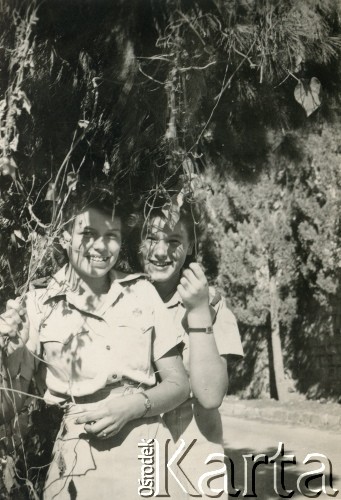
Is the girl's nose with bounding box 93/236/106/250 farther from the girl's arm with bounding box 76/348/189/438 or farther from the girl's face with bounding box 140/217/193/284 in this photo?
the girl's arm with bounding box 76/348/189/438

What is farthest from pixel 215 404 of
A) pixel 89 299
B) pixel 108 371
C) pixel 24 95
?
pixel 24 95

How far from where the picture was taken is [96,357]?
2.06 meters

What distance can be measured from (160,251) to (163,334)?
38cm

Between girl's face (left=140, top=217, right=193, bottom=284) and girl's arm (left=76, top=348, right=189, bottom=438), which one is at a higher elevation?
girl's face (left=140, top=217, right=193, bottom=284)

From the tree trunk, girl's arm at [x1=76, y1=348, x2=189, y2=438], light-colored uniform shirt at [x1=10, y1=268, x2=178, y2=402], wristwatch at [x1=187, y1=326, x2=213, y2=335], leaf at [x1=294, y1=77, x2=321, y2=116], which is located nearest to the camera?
girl's arm at [x1=76, y1=348, x2=189, y2=438]

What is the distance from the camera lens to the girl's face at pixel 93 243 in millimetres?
2104

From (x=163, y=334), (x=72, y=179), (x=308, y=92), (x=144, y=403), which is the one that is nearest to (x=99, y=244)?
(x=72, y=179)

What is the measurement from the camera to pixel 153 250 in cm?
235

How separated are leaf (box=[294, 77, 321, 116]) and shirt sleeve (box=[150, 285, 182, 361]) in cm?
88

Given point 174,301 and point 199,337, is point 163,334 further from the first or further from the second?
point 174,301

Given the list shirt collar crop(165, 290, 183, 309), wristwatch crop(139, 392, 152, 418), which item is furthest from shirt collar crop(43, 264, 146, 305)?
wristwatch crop(139, 392, 152, 418)

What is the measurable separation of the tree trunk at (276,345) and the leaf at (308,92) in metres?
3.67

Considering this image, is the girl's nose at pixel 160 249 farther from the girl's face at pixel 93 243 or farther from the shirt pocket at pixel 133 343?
the shirt pocket at pixel 133 343

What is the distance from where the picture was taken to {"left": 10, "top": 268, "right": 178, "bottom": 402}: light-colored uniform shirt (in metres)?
2.04
